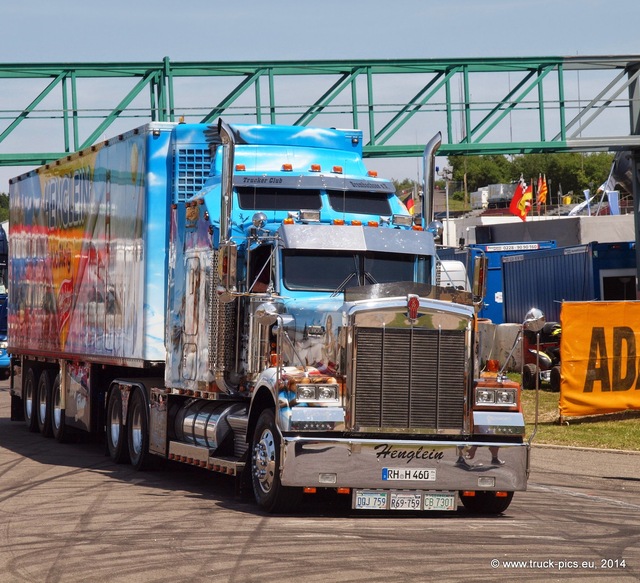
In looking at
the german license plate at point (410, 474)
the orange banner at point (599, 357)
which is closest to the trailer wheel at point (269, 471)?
the german license plate at point (410, 474)

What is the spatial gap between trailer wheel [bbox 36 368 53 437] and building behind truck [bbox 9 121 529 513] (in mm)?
1598

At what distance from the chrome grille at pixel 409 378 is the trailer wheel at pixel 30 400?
11.9 m

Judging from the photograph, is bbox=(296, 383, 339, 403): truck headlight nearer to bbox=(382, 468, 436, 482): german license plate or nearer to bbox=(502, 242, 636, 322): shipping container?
bbox=(382, 468, 436, 482): german license plate

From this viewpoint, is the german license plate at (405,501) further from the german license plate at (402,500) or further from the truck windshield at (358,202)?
the truck windshield at (358,202)

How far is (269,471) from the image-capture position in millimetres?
12906

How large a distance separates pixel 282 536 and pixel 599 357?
549 inches

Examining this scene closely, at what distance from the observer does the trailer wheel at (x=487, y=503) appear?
1333 cm

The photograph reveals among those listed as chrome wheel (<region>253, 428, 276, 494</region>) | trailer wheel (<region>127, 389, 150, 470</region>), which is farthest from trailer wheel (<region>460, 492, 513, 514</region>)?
trailer wheel (<region>127, 389, 150, 470</region>)

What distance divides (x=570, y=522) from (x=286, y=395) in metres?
3.02

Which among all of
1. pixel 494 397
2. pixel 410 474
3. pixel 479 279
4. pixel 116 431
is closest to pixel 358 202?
pixel 479 279

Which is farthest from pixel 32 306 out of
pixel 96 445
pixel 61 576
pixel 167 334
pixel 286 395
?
pixel 61 576

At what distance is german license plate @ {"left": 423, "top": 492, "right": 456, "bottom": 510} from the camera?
12.6 meters

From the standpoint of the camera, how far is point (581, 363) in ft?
78.8

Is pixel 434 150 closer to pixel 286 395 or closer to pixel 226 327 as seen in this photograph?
pixel 226 327
